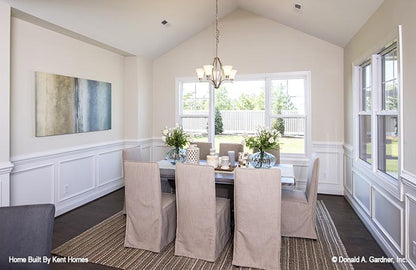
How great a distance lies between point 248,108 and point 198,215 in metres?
3.12

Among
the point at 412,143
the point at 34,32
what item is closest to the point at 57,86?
the point at 34,32

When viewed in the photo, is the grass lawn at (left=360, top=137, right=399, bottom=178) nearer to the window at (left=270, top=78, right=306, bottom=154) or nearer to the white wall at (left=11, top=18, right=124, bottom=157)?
the window at (left=270, top=78, right=306, bottom=154)

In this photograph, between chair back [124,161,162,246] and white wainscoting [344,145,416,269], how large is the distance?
2196 mm

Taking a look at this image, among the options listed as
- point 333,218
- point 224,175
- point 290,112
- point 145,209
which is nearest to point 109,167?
point 145,209

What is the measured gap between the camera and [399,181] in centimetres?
235

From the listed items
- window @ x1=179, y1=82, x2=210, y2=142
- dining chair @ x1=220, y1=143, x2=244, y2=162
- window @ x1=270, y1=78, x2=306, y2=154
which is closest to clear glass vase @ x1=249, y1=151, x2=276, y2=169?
dining chair @ x1=220, y1=143, x2=244, y2=162

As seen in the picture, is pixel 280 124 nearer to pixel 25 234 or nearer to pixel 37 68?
pixel 37 68

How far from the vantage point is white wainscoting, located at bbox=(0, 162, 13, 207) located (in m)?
2.78

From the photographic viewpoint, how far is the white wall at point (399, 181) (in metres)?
2.15

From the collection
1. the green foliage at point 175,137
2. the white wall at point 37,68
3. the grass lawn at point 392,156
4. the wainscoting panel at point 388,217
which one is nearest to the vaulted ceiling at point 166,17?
the white wall at point 37,68

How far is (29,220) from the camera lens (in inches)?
57.4

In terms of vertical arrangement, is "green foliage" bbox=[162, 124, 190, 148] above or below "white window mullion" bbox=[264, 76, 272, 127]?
below

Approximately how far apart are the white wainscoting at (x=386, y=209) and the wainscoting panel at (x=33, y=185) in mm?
4027

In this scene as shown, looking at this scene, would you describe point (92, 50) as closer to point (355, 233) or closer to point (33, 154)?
point (33, 154)
